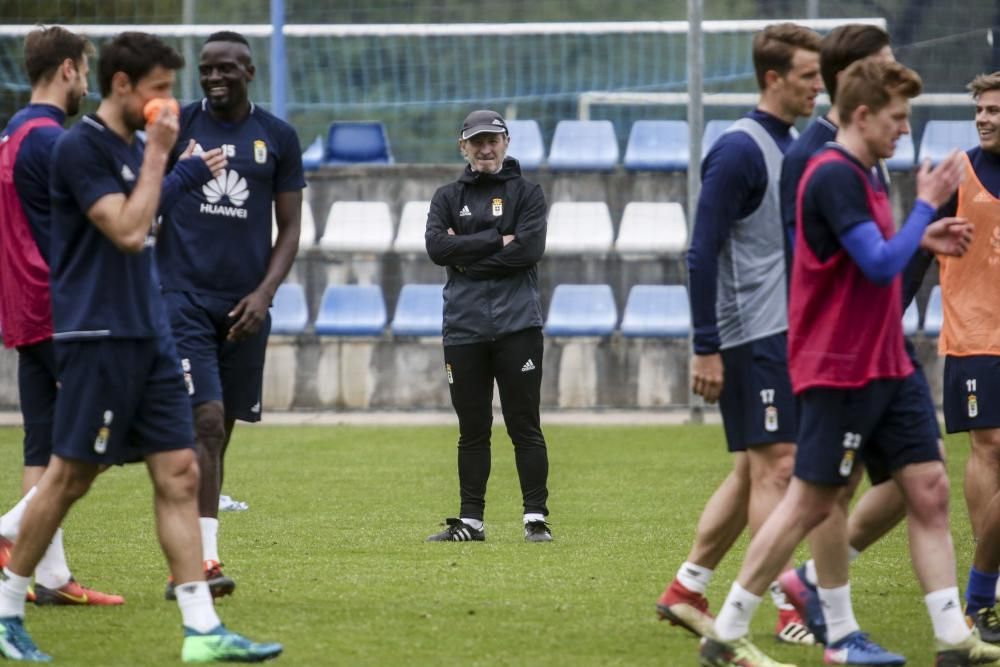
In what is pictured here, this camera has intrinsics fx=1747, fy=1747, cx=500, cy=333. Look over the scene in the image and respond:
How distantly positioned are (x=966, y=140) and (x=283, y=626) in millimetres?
13885

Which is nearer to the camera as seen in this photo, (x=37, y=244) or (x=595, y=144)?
(x=37, y=244)

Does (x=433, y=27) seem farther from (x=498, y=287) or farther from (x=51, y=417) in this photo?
(x=51, y=417)

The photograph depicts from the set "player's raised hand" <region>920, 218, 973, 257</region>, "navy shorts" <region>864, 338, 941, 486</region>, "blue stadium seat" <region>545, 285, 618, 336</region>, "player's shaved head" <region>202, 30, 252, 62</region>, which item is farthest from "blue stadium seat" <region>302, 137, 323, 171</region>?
"player's raised hand" <region>920, 218, 973, 257</region>

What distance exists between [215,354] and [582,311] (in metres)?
10.7

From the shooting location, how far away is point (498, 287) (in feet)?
31.7

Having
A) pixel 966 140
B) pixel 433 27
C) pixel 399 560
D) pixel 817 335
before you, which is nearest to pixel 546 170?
pixel 433 27

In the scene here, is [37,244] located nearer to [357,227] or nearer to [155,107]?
[155,107]

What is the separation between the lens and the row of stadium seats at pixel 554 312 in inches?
699

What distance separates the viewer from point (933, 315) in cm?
1783

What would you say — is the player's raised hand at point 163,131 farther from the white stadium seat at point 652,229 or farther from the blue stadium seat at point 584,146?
the blue stadium seat at point 584,146

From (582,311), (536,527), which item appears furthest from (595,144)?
(536,527)

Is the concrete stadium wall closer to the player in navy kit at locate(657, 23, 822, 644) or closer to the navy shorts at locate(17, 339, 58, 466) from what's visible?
the navy shorts at locate(17, 339, 58, 466)

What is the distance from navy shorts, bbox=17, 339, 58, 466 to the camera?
7043 mm

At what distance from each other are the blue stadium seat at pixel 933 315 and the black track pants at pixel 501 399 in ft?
29.2
